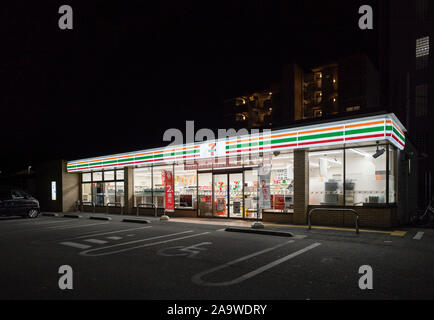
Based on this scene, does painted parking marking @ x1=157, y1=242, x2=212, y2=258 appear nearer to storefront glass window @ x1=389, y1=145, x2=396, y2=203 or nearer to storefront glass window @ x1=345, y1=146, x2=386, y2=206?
storefront glass window @ x1=345, y1=146, x2=386, y2=206

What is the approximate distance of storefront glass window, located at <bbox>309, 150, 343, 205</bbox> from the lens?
454 inches

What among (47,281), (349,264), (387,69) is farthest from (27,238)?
(387,69)

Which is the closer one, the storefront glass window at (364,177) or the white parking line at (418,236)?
the white parking line at (418,236)

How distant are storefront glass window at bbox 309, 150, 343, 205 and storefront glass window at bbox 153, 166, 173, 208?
9.02 metres

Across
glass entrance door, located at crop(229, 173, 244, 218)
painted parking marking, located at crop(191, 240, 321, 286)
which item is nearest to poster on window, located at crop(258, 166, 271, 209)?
glass entrance door, located at crop(229, 173, 244, 218)

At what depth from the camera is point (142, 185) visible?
18.5 metres

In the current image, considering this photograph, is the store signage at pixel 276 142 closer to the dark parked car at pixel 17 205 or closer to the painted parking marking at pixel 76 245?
the dark parked car at pixel 17 205

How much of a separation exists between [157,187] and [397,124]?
43.6 ft

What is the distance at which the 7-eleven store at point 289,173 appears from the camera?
10633 millimetres

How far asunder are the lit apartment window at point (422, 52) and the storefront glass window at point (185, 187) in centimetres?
2788

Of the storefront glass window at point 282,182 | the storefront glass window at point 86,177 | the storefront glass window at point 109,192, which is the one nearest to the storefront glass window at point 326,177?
the storefront glass window at point 282,182

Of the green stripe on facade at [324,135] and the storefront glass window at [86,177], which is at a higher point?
the green stripe on facade at [324,135]

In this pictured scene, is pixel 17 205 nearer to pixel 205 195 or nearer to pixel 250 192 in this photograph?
pixel 205 195
